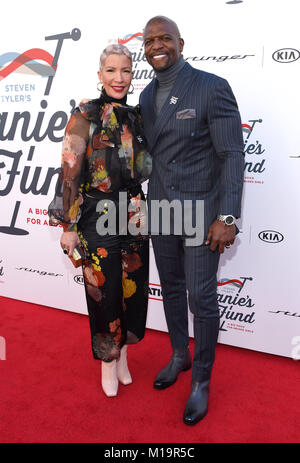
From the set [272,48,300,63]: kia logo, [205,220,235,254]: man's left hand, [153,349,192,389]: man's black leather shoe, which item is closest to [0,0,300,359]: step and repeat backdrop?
[272,48,300,63]: kia logo

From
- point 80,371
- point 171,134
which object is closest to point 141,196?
point 171,134

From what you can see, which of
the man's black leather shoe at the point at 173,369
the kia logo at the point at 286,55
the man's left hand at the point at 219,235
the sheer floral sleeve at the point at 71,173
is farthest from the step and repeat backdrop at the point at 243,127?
the sheer floral sleeve at the point at 71,173

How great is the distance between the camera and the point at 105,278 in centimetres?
192

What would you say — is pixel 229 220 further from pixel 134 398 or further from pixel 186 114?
pixel 134 398

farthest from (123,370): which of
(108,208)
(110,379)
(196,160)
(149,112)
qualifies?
(149,112)

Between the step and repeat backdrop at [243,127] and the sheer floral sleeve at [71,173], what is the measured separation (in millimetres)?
1063

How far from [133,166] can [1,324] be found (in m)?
1.85

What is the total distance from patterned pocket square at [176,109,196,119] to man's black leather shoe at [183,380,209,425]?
1250 millimetres

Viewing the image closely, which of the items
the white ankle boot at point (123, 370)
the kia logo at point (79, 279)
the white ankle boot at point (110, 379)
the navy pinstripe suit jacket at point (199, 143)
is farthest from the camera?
the kia logo at point (79, 279)

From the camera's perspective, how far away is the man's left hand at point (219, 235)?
5.63 ft

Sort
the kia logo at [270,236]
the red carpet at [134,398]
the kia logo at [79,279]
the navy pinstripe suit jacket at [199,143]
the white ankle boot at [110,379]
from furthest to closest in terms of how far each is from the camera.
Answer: the kia logo at [79,279] → the kia logo at [270,236] → the white ankle boot at [110,379] → the red carpet at [134,398] → the navy pinstripe suit jacket at [199,143]

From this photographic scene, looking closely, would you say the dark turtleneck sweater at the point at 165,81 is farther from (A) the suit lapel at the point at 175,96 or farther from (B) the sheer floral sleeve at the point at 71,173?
(B) the sheer floral sleeve at the point at 71,173

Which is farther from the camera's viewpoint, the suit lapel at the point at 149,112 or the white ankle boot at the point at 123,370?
the white ankle boot at the point at 123,370

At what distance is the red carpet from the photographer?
1.82 m
